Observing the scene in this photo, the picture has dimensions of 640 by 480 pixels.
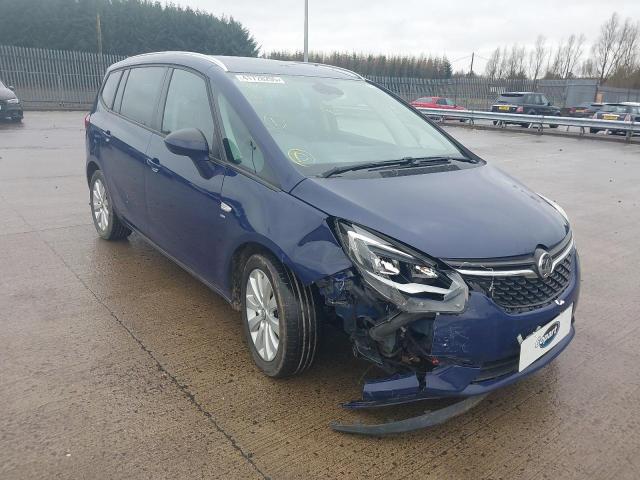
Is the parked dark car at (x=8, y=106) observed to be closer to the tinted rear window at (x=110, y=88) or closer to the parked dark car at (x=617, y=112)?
the tinted rear window at (x=110, y=88)

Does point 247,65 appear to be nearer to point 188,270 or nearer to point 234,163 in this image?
point 234,163

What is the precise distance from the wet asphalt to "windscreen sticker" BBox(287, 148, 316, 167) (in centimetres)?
110

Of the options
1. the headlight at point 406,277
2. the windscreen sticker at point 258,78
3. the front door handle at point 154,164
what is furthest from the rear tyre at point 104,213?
the headlight at point 406,277

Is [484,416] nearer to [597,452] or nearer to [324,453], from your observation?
[597,452]

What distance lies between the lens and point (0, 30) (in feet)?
126

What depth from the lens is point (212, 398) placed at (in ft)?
9.55

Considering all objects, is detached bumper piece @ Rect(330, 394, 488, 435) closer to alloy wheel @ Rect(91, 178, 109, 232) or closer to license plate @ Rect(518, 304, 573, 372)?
license plate @ Rect(518, 304, 573, 372)

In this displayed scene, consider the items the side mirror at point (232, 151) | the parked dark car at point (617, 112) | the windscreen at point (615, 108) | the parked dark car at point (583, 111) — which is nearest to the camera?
the side mirror at point (232, 151)

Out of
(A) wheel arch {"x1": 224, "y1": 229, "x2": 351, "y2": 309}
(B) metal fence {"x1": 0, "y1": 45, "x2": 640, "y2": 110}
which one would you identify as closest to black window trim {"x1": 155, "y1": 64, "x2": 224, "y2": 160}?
(A) wheel arch {"x1": 224, "y1": 229, "x2": 351, "y2": 309}

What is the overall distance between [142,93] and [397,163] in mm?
2402

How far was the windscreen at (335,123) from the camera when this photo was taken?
10.7ft

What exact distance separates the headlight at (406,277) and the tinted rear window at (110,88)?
11.7ft

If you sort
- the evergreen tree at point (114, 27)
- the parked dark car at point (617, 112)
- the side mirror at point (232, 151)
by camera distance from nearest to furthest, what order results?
the side mirror at point (232, 151) < the parked dark car at point (617, 112) < the evergreen tree at point (114, 27)

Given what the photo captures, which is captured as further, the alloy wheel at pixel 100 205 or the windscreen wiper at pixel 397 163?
the alloy wheel at pixel 100 205
